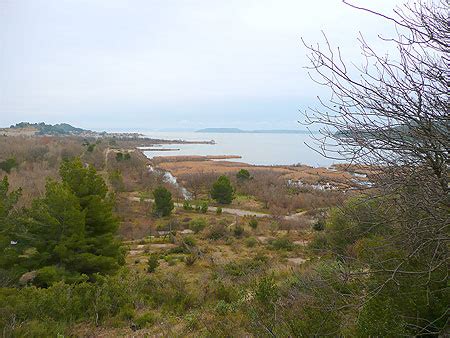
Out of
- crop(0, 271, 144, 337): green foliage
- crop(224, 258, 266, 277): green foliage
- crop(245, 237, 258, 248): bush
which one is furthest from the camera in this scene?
crop(245, 237, 258, 248): bush

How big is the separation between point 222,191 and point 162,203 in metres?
7.49

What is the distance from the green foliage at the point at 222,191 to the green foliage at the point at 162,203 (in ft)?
20.1

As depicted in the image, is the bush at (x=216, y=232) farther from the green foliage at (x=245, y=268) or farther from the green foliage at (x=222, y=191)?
the green foliage at (x=222, y=191)

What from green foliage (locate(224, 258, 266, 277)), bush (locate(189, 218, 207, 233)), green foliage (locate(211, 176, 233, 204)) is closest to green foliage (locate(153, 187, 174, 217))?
bush (locate(189, 218, 207, 233))

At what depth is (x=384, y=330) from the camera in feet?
11.1

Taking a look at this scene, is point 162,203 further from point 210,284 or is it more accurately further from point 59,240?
point 210,284

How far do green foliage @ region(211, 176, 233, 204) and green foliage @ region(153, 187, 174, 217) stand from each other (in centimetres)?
614

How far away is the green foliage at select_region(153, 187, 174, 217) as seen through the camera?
28.4 metres

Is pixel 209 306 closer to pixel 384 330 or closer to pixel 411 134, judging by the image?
pixel 384 330

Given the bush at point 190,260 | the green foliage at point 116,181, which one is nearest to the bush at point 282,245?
the bush at point 190,260

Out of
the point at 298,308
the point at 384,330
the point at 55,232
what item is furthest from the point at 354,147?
the point at 55,232

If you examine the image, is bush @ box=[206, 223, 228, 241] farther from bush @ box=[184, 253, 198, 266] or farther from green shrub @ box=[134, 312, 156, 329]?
green shrub @ box=[134, 312, 156, 329]

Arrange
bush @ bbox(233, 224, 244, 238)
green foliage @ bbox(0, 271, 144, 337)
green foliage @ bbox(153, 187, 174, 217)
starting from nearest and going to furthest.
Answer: green foliage @ bbox(0, 271, 144, 337)
bush @ bbox(233, 224, 244, 238)
green foliage @ bbox(153, 187, 174, 217)

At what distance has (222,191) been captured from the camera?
3425 cm
